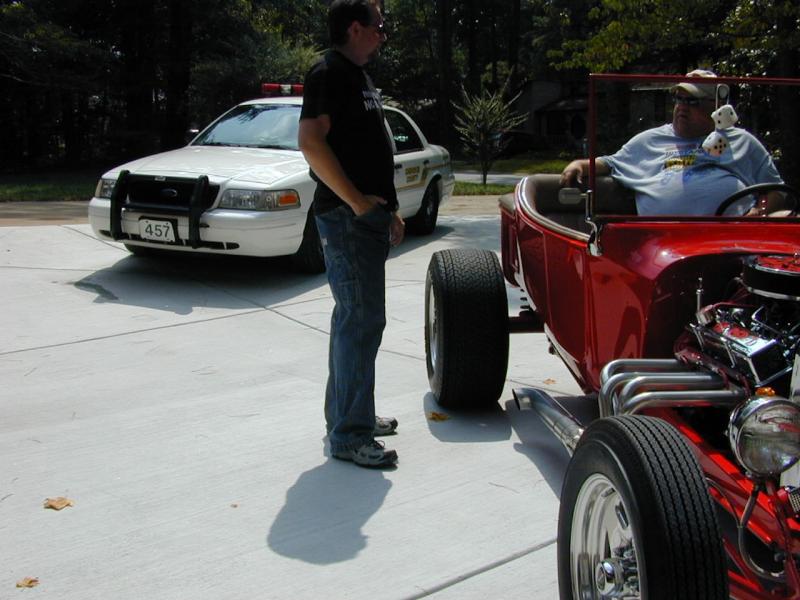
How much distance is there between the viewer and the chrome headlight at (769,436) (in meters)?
2.26

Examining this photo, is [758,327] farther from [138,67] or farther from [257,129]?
[138,67]

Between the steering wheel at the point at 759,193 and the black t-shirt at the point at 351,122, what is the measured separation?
134 centimetres

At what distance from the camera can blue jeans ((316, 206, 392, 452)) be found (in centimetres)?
378

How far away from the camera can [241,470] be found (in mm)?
3896

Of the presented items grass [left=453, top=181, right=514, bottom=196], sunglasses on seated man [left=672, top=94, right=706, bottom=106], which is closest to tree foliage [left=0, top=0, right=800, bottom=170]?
grass [left=453, top=181, right=514, bottom=196]

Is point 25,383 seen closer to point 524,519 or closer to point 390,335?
→ point 390,335

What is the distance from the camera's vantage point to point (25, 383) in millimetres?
5039

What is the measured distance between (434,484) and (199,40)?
69.8 feet

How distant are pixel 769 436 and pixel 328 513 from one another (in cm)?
176

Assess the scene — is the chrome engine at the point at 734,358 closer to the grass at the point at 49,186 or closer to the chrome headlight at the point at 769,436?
the chrome headlight at the point at 769,436

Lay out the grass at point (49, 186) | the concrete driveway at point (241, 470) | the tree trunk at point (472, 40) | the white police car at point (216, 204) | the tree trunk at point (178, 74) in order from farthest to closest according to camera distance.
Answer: the tree trunk at point (472, 40) → the tree trunk at point (178, 74) → the grass at point (49, 186) → the white police car at point (216, 204) → the concrete driveway at point (241, 470)

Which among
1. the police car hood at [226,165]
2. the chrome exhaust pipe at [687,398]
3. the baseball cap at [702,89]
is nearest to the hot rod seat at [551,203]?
the baseball cap at [702,89]

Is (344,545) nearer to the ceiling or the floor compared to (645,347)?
nearer to the floor

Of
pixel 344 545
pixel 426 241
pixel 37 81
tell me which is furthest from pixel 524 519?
pixel 37 81
